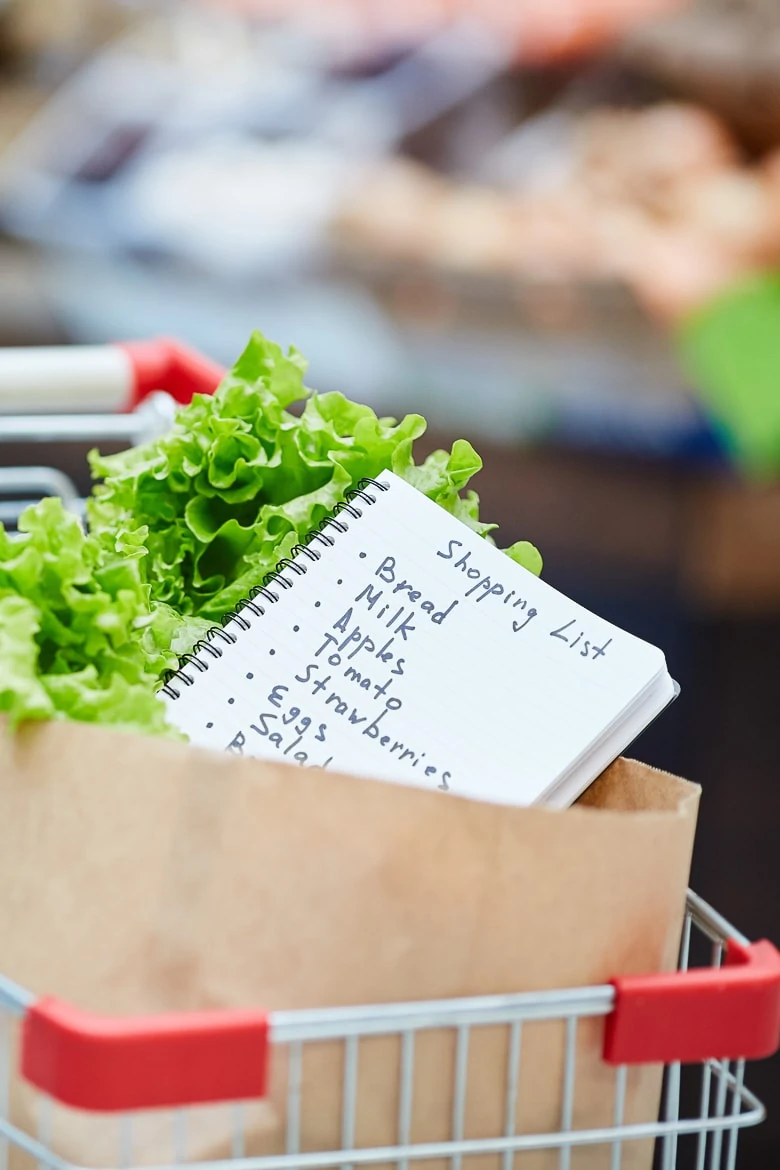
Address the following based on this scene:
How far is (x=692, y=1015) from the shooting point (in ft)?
2.01

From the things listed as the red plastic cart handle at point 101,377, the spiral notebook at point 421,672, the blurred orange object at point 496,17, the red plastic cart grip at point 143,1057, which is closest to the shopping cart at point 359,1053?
the red plastic cart grip at point 143,1057

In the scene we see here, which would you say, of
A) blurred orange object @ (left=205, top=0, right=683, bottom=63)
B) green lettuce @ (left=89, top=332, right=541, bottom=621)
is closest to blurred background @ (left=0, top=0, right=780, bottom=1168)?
blurred orange object @ (left=205, top=0, right=683, bottom=63)

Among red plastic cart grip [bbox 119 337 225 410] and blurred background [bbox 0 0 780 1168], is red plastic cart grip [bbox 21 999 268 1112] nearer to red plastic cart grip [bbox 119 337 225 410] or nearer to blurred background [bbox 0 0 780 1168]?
red plastic cart grip [bbox 119 337 225 410]

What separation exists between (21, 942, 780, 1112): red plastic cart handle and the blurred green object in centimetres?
202

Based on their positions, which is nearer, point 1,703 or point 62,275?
point 1,703

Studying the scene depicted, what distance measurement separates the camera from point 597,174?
2.68m

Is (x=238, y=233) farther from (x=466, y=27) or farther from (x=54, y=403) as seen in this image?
(x=54, y=403)

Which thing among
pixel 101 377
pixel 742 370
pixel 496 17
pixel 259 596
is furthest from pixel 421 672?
pixel 496 17

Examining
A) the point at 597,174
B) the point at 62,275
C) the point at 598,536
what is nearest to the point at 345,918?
the point at 598,536

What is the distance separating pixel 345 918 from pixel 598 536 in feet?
6.76

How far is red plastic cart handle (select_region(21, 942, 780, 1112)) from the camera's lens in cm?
55

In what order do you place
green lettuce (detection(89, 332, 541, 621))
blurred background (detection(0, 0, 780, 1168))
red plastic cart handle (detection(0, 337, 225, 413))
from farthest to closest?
blurred background (detection(0, 0, 780, 1168)) < red plastic cart handle (detection(0, 337, 225, 413)) < green lettuce (detection(89, 332, 541, 621))

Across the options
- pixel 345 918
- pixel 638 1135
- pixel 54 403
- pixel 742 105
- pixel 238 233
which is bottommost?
pixel 638 1135

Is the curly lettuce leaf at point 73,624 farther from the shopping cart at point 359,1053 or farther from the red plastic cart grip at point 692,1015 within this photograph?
the red plastic cart grip at point 692,1015
